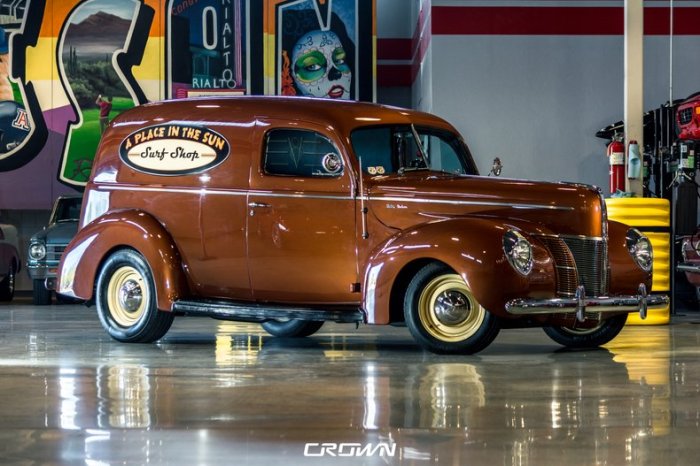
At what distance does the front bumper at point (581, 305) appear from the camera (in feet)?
27.9

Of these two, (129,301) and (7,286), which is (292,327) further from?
(7,286)

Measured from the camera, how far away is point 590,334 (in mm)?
9680

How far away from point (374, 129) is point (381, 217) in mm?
812

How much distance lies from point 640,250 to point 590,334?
0.73m

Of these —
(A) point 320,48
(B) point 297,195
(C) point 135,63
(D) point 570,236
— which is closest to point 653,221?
(D) point 570,236

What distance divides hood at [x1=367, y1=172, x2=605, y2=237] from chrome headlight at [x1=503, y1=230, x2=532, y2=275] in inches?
14.0

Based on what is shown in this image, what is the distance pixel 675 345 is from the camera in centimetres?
994

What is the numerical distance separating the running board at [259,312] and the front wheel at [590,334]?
159cm

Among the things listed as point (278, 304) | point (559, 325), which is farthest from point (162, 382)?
point (559, 325)

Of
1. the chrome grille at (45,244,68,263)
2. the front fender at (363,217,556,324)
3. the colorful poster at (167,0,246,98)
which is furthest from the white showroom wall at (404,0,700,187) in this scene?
the front fender at (363,217,556,324)

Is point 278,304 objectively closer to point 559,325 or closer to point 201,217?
point 201,217

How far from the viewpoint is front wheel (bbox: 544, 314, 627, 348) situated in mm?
9648

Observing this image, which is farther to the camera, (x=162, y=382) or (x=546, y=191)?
(x=546, y=191)

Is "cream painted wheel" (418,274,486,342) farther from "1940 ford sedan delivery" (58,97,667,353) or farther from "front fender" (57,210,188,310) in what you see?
"front fender" (57,210,188,310)
